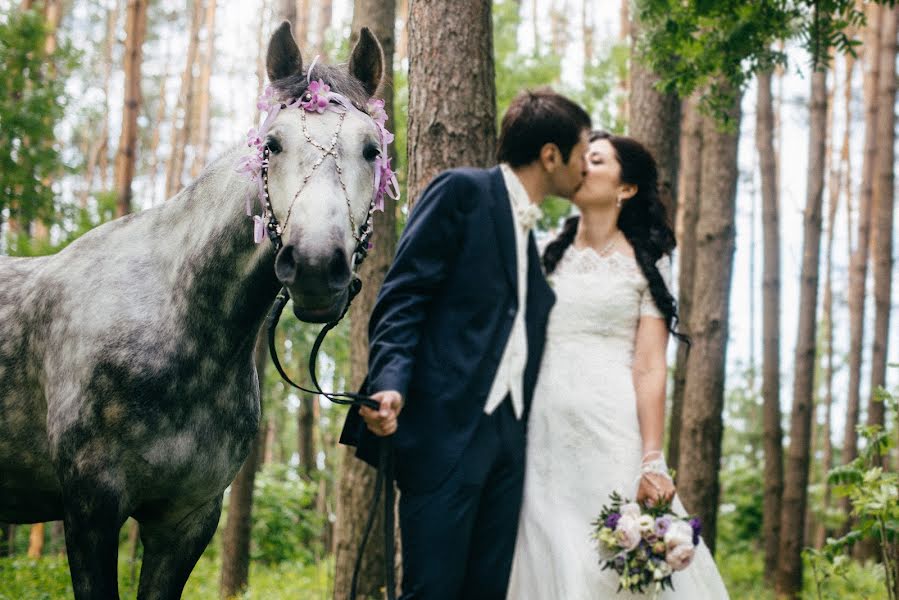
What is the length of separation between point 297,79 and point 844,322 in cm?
3376

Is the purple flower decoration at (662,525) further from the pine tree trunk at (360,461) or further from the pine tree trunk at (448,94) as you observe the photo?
the pine tree trunk at (360,461)

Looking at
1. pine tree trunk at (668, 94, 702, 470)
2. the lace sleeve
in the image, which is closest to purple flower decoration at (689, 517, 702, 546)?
the lace sleeve

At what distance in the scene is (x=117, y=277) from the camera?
3219mm

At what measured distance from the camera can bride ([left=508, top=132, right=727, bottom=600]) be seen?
3131mm

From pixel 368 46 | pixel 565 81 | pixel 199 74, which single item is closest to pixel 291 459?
pixel 199 74

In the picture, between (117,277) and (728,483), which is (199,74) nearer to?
(728,483)

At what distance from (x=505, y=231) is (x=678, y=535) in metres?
1.19

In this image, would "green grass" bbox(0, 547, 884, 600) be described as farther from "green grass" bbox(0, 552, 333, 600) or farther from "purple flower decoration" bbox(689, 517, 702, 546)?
"purple flower decoration" bbox(689, 517, 702, 546)

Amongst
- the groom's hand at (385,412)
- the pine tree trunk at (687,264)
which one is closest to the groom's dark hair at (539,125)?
the groom's hand at (385,412)

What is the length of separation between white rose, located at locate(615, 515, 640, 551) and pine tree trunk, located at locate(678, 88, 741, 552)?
6.52m

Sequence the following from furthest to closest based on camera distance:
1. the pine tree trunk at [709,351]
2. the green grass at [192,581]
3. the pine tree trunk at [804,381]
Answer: the pine tree trunk at [804,381] < the pine tree trunk at [709,351] < the green grass at [192,581]

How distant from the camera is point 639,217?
3.64 m

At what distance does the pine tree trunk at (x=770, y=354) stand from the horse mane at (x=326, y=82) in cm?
1066

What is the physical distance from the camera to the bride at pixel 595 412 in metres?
3.13
